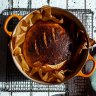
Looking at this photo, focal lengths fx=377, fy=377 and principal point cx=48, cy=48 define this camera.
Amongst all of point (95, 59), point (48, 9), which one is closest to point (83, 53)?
point (95, 59)

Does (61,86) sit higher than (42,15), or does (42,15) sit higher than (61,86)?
(42,15)

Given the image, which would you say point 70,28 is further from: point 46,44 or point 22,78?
point 22,78

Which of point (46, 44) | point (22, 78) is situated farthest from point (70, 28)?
point (22, 78)

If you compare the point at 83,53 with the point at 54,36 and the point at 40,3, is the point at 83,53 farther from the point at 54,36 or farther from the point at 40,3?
the point at 40,3
